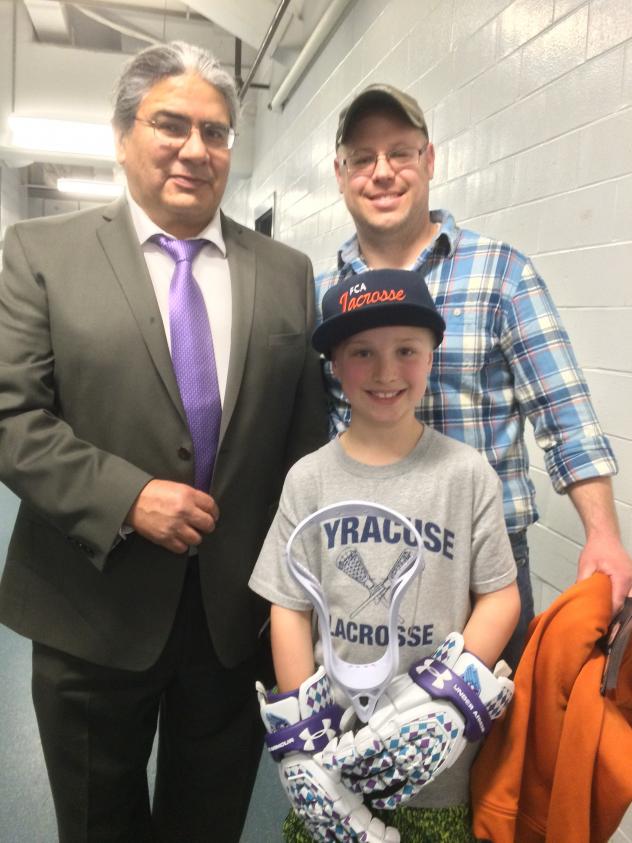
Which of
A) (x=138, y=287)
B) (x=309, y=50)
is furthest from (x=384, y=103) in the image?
(x=309, y=50)

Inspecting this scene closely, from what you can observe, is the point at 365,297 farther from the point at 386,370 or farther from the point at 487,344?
the point at 487,344

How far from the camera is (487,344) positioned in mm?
1292

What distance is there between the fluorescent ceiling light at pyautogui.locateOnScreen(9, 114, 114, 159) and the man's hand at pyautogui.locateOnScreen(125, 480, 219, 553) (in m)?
4.93

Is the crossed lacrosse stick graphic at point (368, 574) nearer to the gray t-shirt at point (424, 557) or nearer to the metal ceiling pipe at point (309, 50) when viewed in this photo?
the gray t-shirt at point (424, 557)

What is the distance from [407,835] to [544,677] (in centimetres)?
35

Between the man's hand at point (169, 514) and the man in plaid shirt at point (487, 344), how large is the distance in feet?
1.32

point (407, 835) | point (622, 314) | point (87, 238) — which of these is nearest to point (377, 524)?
point (407, 835)

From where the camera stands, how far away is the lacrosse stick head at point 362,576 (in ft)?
3.14

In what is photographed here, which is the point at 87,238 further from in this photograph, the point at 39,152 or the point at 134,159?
the point at 39,152

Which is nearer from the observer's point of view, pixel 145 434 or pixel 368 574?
pixel 368 574

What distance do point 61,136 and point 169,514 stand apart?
536cm

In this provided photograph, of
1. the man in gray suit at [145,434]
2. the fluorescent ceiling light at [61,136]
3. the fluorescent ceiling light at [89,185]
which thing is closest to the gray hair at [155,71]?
the man in gray suit at [145,434]

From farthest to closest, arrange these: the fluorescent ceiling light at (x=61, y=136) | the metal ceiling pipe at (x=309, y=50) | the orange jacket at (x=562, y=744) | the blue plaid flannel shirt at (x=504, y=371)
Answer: the fluorescent ceiling light at (x=61, y=136) → the metal ceiling pipe at (x=309, y=50) → the blue plaid flannel shirt at (x=504, y=371) → the orange jacket at (x=562, y=744)

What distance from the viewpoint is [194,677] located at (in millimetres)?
1401
